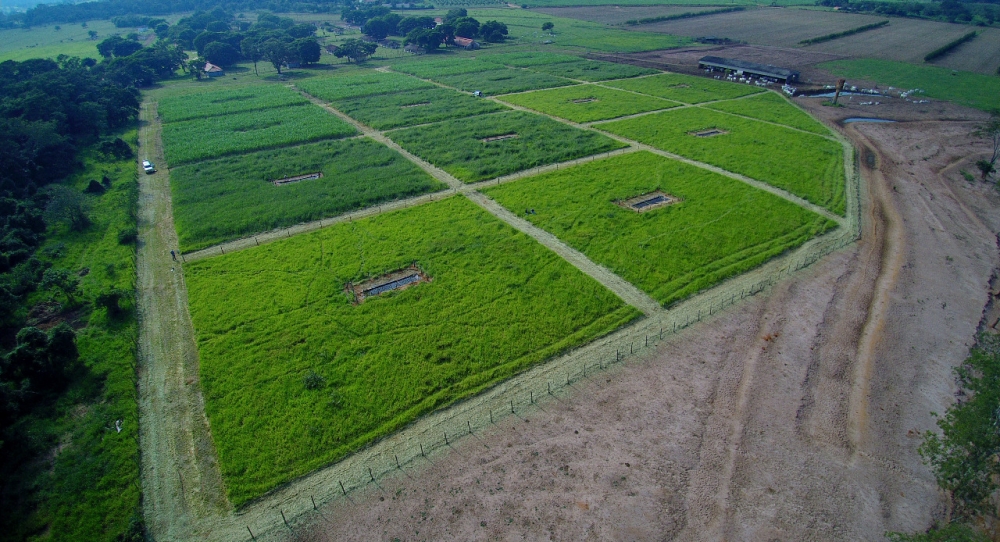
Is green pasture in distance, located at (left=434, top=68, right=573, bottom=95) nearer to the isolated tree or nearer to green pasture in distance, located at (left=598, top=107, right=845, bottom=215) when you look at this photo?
green pasture in distance, located at (left=598, top=107, right=845, bottom=215)

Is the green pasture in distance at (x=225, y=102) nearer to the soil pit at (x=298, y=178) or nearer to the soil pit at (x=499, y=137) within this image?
the soil pit at (x=298, y=178)

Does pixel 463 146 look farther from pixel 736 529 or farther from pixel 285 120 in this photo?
pixel 736 529

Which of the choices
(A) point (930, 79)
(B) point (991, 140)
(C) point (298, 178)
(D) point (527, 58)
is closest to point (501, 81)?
(D) point (527, 58)

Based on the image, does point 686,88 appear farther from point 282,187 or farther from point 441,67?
point 282,187

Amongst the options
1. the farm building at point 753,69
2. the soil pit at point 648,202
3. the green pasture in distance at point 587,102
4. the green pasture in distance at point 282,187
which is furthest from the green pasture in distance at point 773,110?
the green pasture in distance at point 282,187

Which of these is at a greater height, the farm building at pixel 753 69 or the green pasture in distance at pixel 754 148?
the farm building at pixel 753 69
